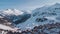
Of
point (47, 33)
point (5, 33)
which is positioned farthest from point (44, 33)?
point (5, 33)

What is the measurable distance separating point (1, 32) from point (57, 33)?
12727 centimetres

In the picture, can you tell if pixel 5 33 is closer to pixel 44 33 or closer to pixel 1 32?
pixel 1 32

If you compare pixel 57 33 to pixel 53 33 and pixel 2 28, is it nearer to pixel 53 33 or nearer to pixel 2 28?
pixel 53 33

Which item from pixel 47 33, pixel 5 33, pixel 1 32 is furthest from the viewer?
pixel 47 33

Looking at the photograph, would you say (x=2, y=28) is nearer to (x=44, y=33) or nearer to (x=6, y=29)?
(x=6, y=29)

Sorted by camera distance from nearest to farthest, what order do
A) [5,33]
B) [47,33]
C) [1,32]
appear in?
[1,32] < [5,33] < [47,33]

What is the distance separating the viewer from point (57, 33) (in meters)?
174

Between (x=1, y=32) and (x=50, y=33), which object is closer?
(x=1, y=32)

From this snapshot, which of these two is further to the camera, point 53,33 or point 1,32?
point 53,33

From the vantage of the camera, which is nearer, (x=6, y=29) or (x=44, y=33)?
(x=6, y=29)

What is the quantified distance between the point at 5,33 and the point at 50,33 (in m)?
121

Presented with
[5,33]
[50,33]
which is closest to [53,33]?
[50,33]

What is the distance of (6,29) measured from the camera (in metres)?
53.7

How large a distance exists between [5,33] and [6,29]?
2.86 m
